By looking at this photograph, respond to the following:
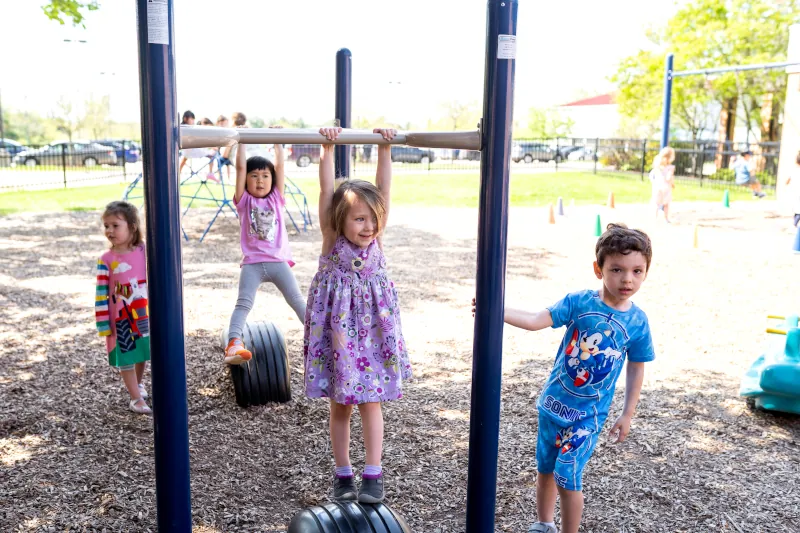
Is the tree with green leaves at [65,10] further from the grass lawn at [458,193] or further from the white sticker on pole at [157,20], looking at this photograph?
the white sticker on pole at [157,20]

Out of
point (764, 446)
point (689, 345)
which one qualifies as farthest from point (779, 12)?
point (764, 446)

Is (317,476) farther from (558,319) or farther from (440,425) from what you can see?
(558,319)

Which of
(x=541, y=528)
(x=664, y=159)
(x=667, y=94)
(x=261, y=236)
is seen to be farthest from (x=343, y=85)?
(x=667, y=94)

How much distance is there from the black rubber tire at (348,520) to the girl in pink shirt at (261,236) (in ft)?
6.31

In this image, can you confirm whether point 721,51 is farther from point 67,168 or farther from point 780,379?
point 780,379

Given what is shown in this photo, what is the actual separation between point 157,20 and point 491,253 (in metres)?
1.19

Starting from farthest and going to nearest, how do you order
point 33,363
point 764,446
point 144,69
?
point 33,363 < point 764,446 < point 144,69

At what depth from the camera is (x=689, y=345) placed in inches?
216

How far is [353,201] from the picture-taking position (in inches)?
110

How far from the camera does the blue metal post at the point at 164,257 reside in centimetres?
200

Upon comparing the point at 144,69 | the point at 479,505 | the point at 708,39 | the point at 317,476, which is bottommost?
the point at 317,476

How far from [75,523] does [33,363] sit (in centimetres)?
229

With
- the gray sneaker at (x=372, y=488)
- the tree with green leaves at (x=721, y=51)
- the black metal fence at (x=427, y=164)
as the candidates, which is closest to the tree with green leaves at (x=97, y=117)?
the black metal fence at (x=427, y=164)

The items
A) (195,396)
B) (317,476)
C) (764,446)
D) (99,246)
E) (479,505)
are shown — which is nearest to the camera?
(479,505)
